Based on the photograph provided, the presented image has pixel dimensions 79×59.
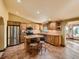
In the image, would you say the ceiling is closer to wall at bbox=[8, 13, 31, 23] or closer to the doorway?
the doorway

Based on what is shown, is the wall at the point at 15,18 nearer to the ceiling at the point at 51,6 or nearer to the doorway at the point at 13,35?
the doorway at the point at 13,35

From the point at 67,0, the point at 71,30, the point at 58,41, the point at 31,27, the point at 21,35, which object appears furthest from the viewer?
the point at 71,30

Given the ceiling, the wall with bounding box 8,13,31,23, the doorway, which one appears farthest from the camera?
the wall with bounding box 8,13,31,23

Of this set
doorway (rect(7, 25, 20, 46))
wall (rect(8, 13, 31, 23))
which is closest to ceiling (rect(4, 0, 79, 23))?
doorway (rect(7, 25, 20, 46))

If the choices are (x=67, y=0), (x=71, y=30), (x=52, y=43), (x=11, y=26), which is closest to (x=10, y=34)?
(x=11, y=26)

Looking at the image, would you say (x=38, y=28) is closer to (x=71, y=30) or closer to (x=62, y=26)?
(x=62, y=26)

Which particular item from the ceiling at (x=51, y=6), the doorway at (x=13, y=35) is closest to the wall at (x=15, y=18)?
the doorway at (x=13, y=35)

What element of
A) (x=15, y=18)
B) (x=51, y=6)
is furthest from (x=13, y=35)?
(x=51, y=6)

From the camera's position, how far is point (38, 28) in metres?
11.5

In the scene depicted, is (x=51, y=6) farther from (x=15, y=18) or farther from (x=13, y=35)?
(x=15, y=18)

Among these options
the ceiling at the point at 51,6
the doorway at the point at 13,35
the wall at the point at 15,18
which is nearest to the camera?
the ceiling at the point at 51,6

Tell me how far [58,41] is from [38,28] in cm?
436

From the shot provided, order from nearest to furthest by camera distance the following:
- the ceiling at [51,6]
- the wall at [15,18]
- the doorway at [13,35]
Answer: the ceiling at [51,6], the doorway at [13,35], the wall at [15,18]

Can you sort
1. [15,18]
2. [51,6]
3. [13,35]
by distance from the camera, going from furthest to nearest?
[15,18], [13,35], [51,6]
